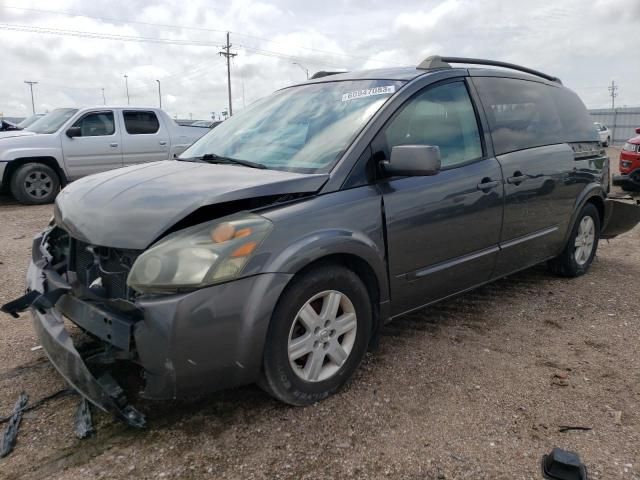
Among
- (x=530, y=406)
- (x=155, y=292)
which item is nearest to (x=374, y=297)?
(x=530, y=406)

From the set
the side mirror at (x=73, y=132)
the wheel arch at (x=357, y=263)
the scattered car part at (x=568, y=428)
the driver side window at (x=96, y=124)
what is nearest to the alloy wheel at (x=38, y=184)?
the side mirror at (x=73, y=132)

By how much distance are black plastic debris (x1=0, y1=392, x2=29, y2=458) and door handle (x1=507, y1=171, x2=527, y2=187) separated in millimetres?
3228

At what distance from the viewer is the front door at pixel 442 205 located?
2977 millimetres

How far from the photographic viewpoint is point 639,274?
→ 5.04 metres

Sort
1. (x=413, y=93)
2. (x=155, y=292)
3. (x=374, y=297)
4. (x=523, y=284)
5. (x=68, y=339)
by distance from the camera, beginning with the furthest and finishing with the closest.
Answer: (x=523, y=284) → (x=413, y=93) → (x=374, y=297) → (x=68, y=339) → (x=155, y=292)

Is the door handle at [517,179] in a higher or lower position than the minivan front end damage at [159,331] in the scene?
higher

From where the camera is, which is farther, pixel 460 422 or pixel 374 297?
pixel 374 297

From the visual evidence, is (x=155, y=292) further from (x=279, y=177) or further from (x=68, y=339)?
(x=279, y=177)

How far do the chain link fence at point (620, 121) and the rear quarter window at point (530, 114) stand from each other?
3268 cm

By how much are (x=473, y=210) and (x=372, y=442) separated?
1673 mm

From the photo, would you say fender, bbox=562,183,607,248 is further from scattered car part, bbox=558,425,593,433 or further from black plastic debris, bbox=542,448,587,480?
black plastic debris, bbox=542,448,587,480

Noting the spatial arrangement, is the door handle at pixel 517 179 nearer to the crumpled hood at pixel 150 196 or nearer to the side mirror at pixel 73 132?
the crumpled hood at pixel 150 196

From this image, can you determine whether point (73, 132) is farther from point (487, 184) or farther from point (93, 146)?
point (487, 184)

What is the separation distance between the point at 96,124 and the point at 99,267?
328 inches
